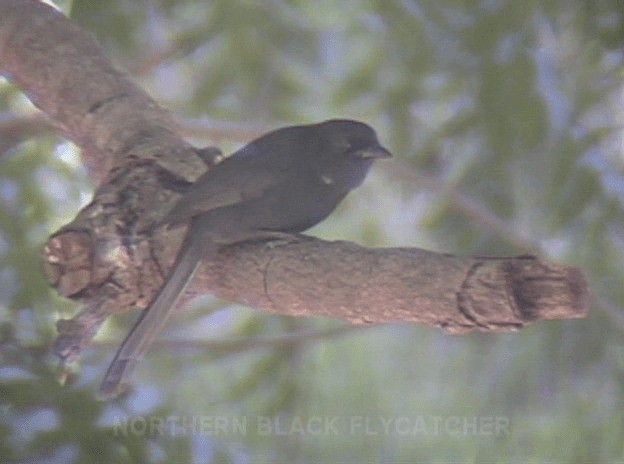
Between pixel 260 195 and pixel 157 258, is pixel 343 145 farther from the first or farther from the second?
pixel 157 258

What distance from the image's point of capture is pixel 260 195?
117 cm

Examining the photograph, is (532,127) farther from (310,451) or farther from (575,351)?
(310,451)

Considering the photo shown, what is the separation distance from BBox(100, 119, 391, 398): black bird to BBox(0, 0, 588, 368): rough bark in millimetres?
22

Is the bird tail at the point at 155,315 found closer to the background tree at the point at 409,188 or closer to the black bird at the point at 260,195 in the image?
the black bird at the point at 260,195

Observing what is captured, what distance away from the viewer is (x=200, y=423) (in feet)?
4.19

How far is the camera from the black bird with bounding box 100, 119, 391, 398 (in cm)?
106

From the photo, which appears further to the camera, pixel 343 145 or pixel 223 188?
pixel 343 145

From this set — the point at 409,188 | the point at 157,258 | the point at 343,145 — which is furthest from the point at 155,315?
the point at 409,188

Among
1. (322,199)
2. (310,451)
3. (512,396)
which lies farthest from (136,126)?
(512,396)

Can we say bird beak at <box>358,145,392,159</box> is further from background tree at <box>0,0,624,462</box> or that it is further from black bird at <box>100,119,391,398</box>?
background tree at <box>0,0,624,462</box>

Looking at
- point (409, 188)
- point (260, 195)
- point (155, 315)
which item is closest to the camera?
point (155, 315)

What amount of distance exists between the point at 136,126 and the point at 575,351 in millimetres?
709

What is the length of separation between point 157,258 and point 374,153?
298mm

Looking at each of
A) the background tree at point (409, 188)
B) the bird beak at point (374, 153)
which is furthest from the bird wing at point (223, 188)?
the background tree at point (409, 188)
